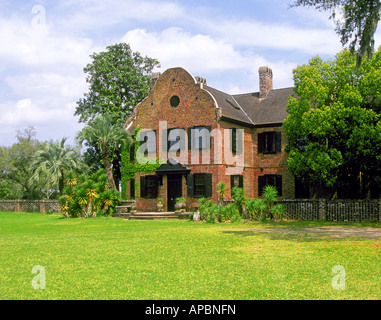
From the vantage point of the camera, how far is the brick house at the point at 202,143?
93.4 feet

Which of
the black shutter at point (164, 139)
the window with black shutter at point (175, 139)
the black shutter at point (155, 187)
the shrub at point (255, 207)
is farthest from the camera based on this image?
the black shutter at point (155, 187)

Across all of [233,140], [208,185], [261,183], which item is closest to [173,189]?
[208,185]

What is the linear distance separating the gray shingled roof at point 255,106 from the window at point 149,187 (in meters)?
6.79

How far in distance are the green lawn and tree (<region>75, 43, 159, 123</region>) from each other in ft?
81.3

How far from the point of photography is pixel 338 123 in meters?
22.3

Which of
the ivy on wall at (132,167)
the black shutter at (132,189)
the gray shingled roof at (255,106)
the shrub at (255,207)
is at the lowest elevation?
the shrub at (255,207)

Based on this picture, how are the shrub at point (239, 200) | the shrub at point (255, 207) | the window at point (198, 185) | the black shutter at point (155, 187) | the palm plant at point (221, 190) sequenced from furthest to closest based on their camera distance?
the black shutter at point (155, 187) → the window at point (198, 185) → the palm plant at point (221, 190) → the shrub at point (239, 200) → the shrub at point (255, 207)

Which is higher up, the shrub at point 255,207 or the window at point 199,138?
the window at point 199,138

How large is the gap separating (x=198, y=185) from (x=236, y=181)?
265cm

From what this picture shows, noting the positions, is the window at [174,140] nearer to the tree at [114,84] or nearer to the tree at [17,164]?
the tree at [114,84]

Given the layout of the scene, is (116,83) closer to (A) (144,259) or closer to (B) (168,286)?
(A) (144,259)

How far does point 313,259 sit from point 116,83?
32.3 m

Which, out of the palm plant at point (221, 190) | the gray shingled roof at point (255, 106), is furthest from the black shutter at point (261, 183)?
the palm plant at point (221, 190)

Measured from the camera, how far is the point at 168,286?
25.2 ft
